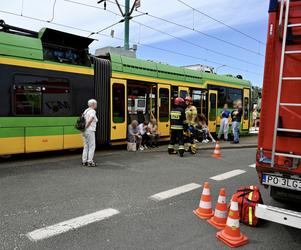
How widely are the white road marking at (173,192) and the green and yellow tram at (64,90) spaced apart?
4173mm

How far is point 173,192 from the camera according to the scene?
5.67 meters

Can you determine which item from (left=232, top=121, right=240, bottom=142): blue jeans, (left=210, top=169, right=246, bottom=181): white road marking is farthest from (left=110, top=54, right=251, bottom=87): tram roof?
(left=210, top=169, right=246, bottom=181): white road marking

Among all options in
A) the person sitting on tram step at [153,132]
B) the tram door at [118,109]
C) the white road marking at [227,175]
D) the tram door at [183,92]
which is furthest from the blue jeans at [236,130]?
the white road marking at [227,175]

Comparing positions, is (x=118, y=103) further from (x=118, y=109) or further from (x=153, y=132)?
(x=153, y=132)

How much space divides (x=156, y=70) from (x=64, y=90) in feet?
13.7

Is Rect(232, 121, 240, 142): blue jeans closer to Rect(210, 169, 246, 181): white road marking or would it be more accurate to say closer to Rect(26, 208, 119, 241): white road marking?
Rect(210, 169, 246, 181): white road marking

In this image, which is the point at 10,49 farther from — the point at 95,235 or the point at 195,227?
the point at 195,227

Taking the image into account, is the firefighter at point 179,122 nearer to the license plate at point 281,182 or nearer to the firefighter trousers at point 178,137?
the firefighter trousers at point 178,137

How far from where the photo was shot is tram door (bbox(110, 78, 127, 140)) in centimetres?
1003

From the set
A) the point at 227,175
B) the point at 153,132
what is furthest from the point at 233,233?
the point at 153,132

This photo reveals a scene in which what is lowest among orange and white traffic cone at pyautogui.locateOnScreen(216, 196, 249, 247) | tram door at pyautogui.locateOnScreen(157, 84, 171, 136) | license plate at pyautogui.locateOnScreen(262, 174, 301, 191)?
orange and white traffic cone at pyautogui.locateOnScreen(216, 196, 249, 247)

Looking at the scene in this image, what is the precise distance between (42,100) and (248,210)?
6.22 m

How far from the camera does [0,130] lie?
7.35m

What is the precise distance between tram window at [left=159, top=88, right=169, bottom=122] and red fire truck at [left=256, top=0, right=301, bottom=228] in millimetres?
→ 8002
